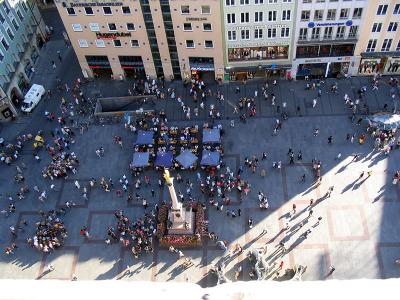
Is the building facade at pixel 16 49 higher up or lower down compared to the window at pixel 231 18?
lower down

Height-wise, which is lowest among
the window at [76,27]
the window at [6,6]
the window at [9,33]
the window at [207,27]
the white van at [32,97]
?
the white van at [32,97]

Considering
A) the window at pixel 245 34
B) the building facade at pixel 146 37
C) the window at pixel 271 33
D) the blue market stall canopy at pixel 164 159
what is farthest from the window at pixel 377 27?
the blue market stall canopy at pixel 164 159

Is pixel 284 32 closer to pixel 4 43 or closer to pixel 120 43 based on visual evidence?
pixel 120 43

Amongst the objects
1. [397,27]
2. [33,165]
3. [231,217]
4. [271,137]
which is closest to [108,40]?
[33,165]

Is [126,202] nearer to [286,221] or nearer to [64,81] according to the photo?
[286,221]

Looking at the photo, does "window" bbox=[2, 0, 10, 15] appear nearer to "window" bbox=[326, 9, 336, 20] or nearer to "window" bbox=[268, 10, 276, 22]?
"window" bbox=[268, 10, 276, 22]

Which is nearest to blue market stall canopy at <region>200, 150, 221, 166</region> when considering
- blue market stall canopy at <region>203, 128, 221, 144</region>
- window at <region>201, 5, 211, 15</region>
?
blue market stall canopy at <region>203, 128, 221, 144</region>

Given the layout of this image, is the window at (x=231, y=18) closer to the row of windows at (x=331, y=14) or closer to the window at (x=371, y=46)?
the row of windows at (x=331, y=14)
